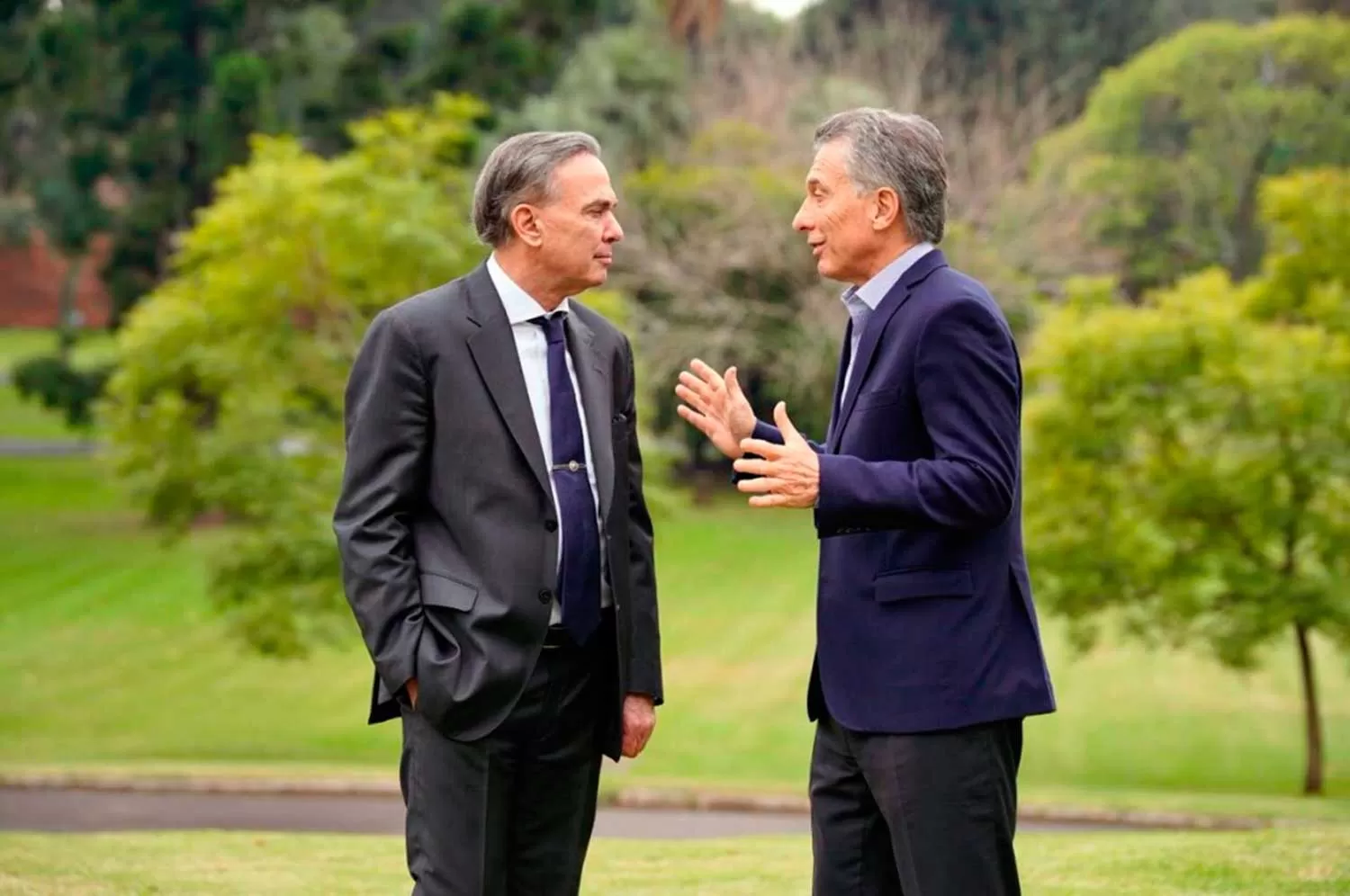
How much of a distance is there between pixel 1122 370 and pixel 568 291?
49.0ft

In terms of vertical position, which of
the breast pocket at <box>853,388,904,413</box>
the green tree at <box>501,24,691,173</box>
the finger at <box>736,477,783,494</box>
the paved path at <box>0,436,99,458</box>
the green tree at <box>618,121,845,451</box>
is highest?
the green tree at <box>501,24,691,173</box>

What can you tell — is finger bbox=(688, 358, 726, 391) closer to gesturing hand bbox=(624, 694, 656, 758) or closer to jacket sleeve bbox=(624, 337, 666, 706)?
jacket sleeve bbox=(624, 337, 666, 706)

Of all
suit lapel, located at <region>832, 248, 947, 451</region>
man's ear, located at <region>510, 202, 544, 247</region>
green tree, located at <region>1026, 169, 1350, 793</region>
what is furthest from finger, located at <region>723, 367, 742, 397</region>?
green tree, located at <region>1026, 169, 1350, 793</region>

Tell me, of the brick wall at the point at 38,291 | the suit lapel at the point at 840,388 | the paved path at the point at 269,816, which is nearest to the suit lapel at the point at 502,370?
the suit lapel at the point at 840,388

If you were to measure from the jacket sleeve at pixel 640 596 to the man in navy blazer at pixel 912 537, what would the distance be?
45 centimetres

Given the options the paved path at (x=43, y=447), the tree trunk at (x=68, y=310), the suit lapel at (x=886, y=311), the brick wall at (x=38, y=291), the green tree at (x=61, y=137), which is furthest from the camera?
the brick wall at (x=38, y=291)

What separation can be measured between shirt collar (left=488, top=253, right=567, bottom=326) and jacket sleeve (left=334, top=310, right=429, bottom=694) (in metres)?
0.26

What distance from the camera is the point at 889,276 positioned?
13.5 feet

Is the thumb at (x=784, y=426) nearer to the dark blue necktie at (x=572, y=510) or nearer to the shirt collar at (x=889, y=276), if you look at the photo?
the shirt collar at (x=889, y=276)

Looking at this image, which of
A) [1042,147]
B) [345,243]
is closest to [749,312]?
[1042,147]

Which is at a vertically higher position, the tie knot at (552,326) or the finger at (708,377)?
the tie knot at (552,326)

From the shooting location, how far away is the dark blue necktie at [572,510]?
4.30 meters

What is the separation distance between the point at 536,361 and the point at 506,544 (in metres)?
0.47

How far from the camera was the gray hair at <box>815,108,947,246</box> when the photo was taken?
4.05 m
